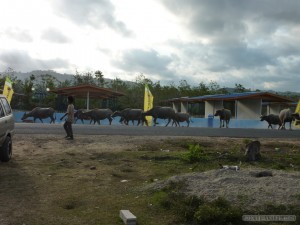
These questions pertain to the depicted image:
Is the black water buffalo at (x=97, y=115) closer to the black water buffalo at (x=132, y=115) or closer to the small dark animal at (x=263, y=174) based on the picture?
the black water buffalo at (x=132, y=115)

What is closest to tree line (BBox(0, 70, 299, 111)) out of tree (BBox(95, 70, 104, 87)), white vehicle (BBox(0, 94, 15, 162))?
tree (BBox(95, 70, 104, 87))

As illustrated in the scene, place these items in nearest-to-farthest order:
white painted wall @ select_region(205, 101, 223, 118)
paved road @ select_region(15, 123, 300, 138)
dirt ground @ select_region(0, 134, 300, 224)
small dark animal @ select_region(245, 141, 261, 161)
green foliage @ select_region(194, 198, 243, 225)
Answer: green foliage @ select_region(194, 198, 243, 225) < dirt ground @ select_region(0, 134, 300, 224) < small dark animal @ select_region(245, 141, 261, 161) < paved road @ select_region(15, 123, 300, 138) < white painted wall @ select_region(205, 101, 223, 118)

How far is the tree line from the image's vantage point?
49.5 metres

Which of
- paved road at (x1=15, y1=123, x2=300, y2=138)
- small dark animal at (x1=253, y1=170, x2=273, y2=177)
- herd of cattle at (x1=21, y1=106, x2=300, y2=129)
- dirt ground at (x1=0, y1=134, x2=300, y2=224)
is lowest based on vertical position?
dirt ground at (x1=0, y1=134, x2=300, y2=224)

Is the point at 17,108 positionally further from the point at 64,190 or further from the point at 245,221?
the point at 245,221

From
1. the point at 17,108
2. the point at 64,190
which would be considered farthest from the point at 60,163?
the point at 17,108

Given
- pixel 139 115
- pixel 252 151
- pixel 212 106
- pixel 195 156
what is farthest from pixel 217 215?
pixel 212 106

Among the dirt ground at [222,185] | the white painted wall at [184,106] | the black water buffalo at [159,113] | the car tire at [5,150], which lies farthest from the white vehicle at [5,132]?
the white painted wall at [184,106]

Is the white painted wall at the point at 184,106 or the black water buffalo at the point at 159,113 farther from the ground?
the white painted wall at the point at 184,106

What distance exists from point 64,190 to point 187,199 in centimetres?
284

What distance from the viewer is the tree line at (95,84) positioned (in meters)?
49.5

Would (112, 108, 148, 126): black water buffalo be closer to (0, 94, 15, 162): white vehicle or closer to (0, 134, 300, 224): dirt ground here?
(0, 134, 300, 224): dirt ground

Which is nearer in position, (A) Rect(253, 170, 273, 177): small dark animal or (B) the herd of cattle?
(A) Rect(253, 170, 273, 177): small dark animal

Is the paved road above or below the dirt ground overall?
above
